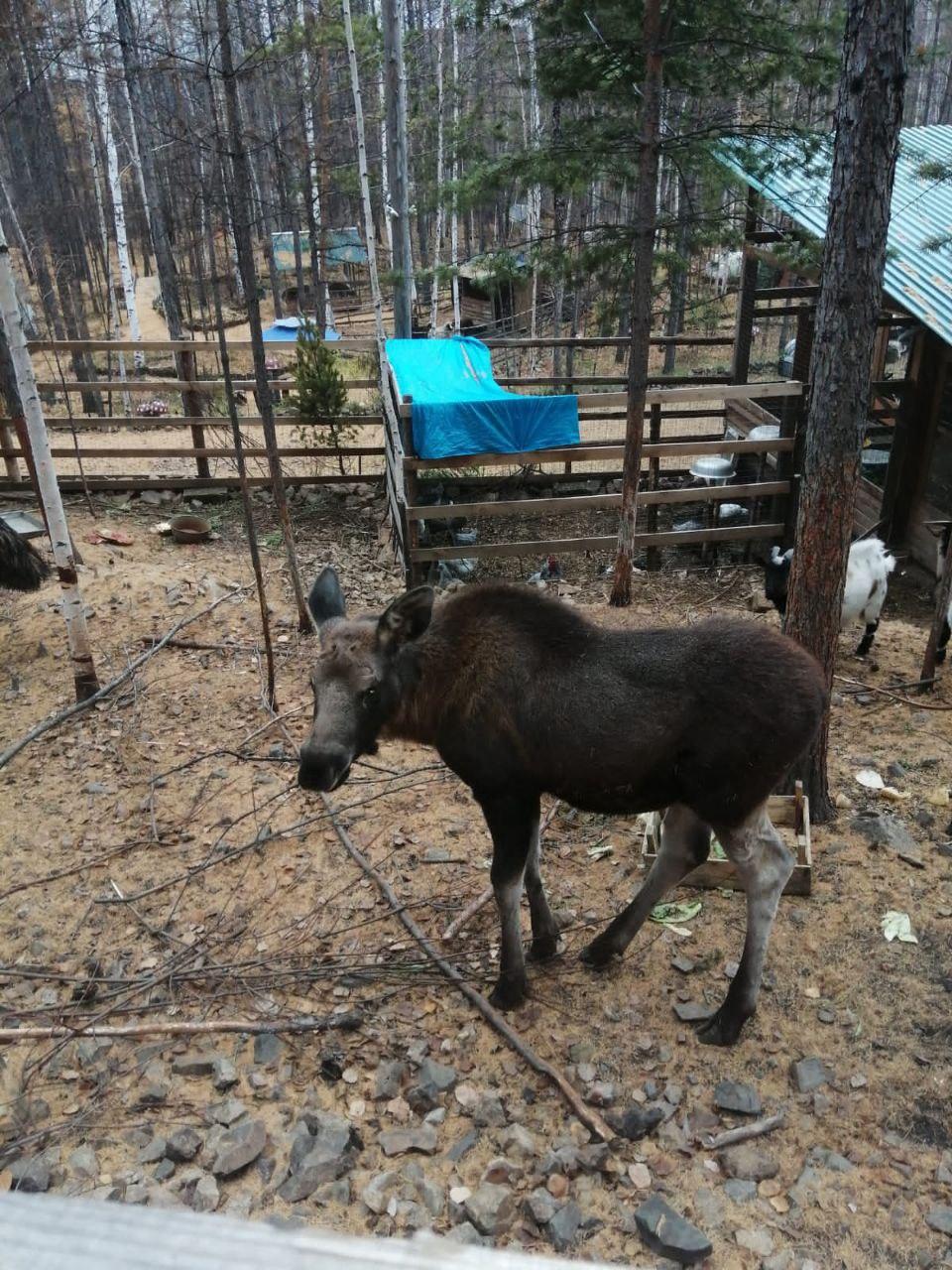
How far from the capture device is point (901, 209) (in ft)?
33.4

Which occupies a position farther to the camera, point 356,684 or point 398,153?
point 398,153

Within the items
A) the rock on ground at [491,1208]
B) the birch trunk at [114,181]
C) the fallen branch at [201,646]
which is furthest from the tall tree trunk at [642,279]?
the birch trunk at [114,181]

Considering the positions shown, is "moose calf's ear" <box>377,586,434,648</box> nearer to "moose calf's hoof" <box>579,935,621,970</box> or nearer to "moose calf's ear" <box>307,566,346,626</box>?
"moose calf's ear" <box>307,566,346,626</box>

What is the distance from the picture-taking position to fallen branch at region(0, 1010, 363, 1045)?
14.2 feet

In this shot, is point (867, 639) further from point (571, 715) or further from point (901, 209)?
point (571, 715)

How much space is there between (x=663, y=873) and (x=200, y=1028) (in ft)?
8.24

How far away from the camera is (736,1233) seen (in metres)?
3.40

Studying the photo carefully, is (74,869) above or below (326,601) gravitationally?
below

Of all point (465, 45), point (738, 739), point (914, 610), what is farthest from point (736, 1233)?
point (465, 45)

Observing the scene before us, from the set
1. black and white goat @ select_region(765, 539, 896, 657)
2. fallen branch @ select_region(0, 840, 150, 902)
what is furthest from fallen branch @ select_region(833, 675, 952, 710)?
fallen branch @ select_region(0, 840, 150, 902)

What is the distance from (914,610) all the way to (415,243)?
3342 cm

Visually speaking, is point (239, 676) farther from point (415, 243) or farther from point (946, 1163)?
point (415, 243)

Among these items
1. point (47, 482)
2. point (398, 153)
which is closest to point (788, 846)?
point (47, 482)

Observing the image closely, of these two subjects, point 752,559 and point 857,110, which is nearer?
point 857,110
